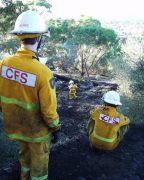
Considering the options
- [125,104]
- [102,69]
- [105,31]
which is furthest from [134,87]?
[102,69]

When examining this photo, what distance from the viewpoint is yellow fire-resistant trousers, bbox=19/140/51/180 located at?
447cm

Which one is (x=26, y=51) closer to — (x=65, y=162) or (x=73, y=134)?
(x=65, y=162)

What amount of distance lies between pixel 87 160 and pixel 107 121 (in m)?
0.77

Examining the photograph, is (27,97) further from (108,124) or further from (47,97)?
(108,124)

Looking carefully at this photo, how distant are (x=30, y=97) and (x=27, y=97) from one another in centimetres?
3

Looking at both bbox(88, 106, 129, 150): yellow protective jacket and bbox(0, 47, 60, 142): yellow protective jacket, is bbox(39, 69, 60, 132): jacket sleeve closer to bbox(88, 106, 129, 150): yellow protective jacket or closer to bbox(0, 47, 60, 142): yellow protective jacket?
bbox(0, 47, 60, 142): yellow protective jacket

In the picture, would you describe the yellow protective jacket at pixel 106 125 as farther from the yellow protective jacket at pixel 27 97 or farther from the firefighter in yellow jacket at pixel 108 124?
the yellow protective jacket at pixel 27 97

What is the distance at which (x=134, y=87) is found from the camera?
31.4 feet

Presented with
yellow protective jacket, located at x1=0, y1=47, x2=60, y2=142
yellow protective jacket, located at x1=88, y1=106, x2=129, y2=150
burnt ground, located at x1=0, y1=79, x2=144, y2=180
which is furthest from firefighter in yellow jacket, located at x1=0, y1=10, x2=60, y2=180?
yellow protective jacket, located at x1=88, y1=106, x2=129, y2=150

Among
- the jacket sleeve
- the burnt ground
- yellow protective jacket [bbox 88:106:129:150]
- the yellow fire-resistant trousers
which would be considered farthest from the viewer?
yellow protective jacket [bbox 88:106:129:150]

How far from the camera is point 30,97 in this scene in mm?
4281

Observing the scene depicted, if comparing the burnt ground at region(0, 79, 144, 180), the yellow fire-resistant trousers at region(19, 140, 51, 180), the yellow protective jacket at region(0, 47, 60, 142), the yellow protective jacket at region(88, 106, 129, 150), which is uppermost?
the yellow protective jacket at region(0, 47, 60, 142)

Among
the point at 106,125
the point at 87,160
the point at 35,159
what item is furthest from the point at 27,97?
the point at 87,160

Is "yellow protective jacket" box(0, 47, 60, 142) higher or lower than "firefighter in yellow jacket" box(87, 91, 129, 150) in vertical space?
higher
